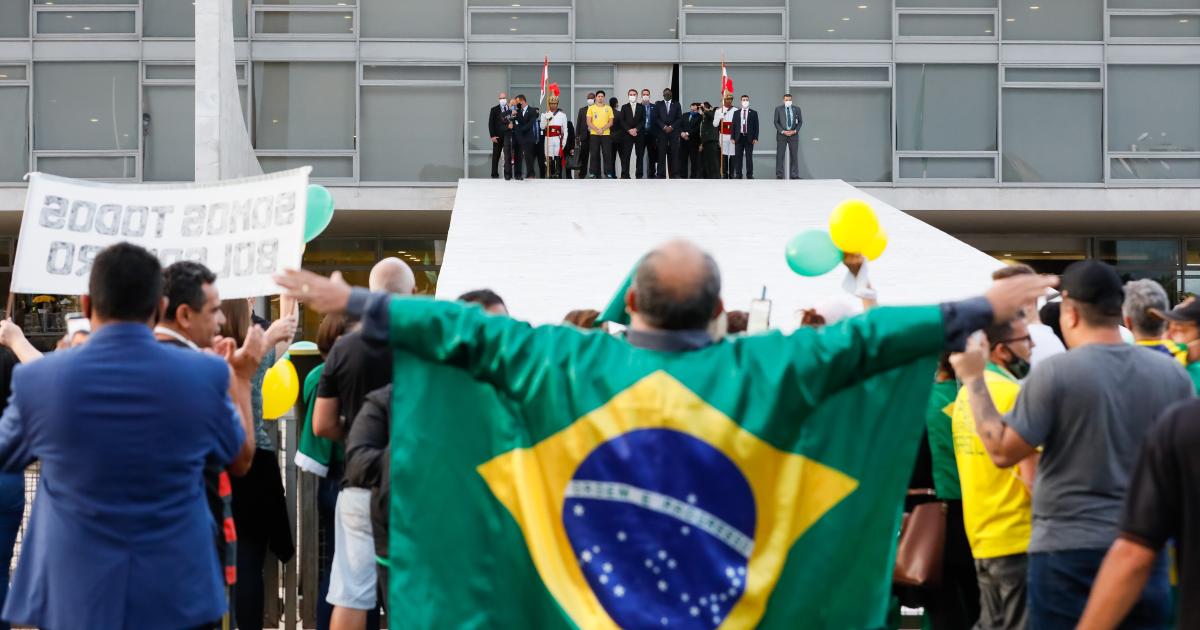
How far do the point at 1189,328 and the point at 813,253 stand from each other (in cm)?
271

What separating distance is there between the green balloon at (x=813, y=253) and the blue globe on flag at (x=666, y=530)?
14.6 feet

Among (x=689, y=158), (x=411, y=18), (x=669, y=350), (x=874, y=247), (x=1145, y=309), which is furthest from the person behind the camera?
(x=411, y=18)

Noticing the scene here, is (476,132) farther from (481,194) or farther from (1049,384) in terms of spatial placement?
(1049,384)

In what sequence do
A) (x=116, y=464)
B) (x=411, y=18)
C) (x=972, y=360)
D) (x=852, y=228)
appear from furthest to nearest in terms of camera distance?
(x=411, y=18) → (x=852, y=228) → (x=972, y=360) → (x=116, y=464)

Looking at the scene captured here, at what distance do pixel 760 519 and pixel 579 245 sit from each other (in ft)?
45.9

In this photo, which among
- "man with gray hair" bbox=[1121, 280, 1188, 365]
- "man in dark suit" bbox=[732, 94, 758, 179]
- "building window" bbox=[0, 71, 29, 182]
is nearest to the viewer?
"man with gray hair" bbox=[1121, 280, 1188, 365]

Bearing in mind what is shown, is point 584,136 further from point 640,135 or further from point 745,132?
point 745,132

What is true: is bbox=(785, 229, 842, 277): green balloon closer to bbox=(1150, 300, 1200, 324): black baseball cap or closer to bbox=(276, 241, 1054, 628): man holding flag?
bbox=(1150, 300, 1200, 324): black baseball cap

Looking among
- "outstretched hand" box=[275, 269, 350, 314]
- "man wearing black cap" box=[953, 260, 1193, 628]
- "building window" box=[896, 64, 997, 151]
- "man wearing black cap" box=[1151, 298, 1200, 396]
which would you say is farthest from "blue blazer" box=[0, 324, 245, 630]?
"building window" box=[896, 64, 997, 151]

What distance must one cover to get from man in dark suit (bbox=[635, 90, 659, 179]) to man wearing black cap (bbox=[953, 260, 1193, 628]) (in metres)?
18.4

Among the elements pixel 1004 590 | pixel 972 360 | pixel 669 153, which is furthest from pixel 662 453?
pixel 669 153

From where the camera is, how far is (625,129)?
75.6 ft

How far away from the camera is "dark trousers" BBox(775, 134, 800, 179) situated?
78.4ft

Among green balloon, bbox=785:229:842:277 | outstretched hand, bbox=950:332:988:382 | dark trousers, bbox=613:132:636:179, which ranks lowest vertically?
outstretched hand, bbox=950:332:988:382
